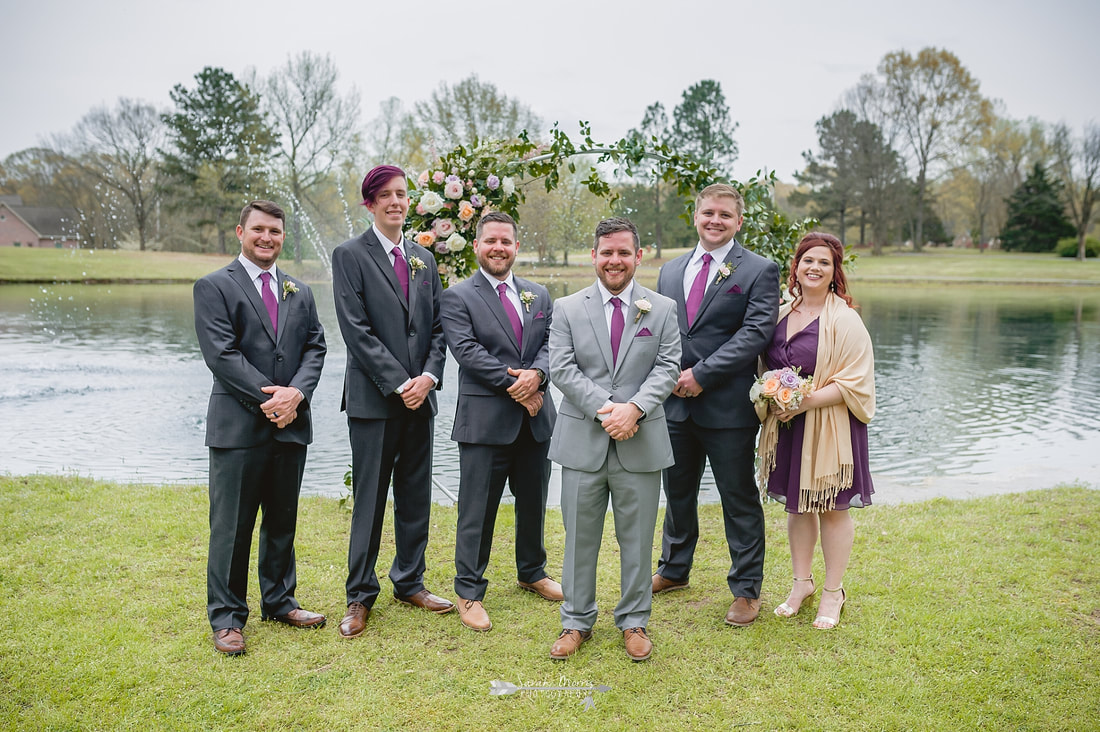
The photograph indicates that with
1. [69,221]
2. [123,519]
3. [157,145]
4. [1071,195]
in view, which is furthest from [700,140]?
[123,519]

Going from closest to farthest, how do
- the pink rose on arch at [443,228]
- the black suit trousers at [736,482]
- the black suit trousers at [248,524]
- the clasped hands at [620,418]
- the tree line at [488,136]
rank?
the clasped hands at [620,418] < the black suit trousers at [248,524] < the black suit trousers at [736,482] < the pink rose on arch at [443,228] < the tree line at [488,136]

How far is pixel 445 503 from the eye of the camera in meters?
7.57

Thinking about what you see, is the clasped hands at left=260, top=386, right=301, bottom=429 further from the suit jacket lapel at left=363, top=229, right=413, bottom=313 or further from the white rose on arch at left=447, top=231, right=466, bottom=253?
the white rose on arch at left=447, top=231, right=466, bottom=253

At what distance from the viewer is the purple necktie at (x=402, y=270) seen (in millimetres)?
4570

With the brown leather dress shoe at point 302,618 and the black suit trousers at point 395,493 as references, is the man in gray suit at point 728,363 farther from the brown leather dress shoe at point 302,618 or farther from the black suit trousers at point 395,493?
the brown leather dress shoe at point 302,618

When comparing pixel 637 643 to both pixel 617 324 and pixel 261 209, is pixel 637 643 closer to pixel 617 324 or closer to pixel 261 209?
pixel 617 324

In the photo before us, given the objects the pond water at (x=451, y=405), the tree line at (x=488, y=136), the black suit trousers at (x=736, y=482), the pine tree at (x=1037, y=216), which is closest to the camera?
the black suit trousers at (x=736, y=482)

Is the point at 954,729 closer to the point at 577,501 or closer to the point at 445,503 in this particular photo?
the point at 577,501

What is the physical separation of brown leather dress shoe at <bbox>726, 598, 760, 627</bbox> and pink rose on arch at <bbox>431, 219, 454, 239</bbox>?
3420mm

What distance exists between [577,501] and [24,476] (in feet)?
20.1

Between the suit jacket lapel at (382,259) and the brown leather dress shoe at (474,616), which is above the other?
the suit jacket lapel at (382,259)

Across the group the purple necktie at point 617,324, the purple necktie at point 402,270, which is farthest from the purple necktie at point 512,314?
the purple necktie at point 617,324

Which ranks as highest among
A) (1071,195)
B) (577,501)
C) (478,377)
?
(1071,195)

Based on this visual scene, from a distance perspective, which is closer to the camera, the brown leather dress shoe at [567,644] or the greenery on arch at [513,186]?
the brown leather dress shoe at [567,644]
